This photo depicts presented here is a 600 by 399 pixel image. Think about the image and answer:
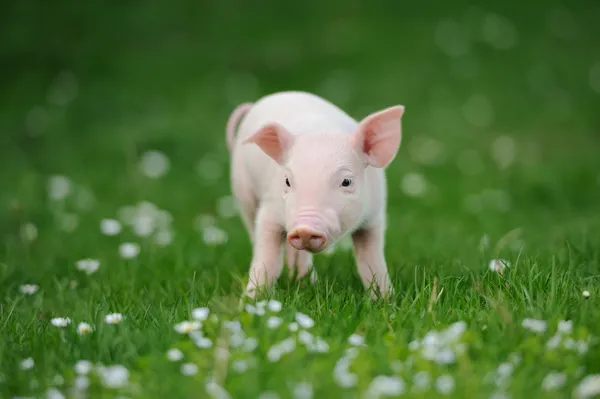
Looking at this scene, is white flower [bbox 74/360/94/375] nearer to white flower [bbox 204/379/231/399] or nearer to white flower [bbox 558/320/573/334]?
white flower [bbox 204/379/231/399]

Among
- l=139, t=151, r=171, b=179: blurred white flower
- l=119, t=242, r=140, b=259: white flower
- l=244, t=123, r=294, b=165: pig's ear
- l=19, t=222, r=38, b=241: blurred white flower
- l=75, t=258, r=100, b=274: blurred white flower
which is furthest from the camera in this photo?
l=139, t=151, r=171, b=179: blurred white flower

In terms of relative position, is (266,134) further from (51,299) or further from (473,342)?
(51,299)

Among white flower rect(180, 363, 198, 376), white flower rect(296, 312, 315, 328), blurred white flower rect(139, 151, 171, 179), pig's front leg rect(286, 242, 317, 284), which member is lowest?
blurred white flower rect(139, 151, 171, 179)

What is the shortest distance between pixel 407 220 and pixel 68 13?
25.3ft

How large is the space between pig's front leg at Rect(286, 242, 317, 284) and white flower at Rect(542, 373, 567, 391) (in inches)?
70.9

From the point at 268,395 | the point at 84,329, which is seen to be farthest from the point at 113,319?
the point at 268,395

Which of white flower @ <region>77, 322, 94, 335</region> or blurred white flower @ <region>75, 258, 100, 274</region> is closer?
white flower @ <region>77, 322, 94, 335</region>

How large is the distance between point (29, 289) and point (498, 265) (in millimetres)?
2383

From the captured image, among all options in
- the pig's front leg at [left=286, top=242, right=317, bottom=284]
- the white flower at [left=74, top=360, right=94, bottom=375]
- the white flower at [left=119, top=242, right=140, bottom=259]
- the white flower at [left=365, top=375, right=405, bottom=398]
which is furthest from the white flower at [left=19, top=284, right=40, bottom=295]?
the white flower at [left=365, top=375, right=405, bottom=398]

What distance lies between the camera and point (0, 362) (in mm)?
3135

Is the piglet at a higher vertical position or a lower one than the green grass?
higher

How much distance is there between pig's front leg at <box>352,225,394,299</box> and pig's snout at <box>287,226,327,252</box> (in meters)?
0.74

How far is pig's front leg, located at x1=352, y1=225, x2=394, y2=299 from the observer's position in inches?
159

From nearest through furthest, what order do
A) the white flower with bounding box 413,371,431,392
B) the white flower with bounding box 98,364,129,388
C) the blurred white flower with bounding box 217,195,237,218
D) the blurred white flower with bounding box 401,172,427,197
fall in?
the white flower with bounding box 413,371,431,392 → the white flower with bounding box 98,364,129,388 → the blurred white flower with bounding box 217,195,237,218 → the blurred white flower with bounding box 401,172,427,197
